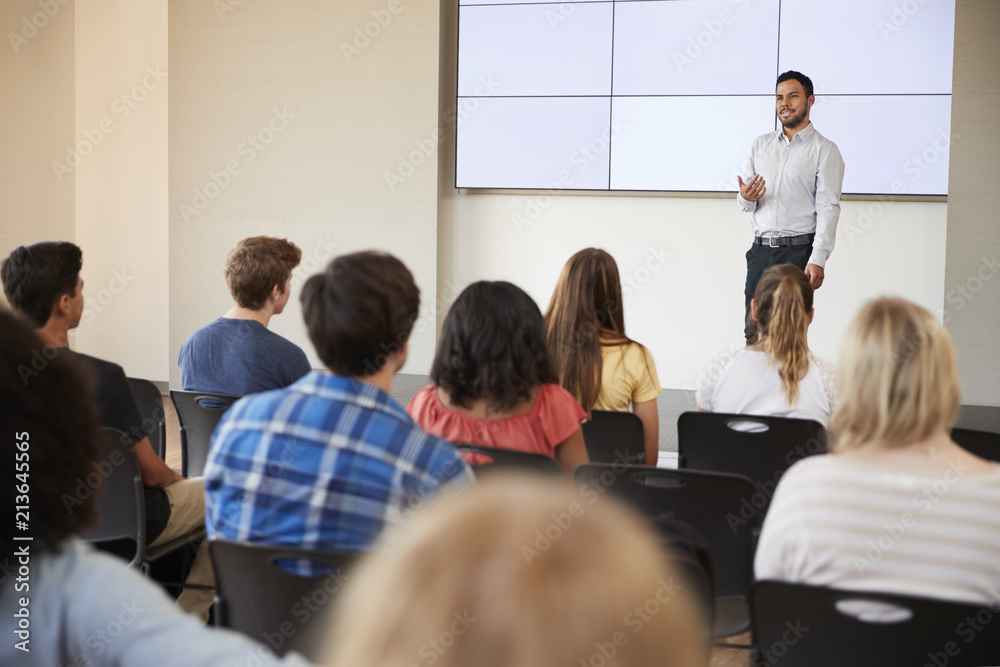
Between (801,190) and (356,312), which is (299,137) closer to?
(801,190)

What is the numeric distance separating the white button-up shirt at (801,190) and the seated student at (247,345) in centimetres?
294

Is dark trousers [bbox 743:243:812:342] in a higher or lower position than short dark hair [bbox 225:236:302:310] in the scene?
higher

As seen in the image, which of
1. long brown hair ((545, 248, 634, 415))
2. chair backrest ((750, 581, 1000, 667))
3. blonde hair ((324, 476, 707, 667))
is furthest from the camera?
long brown hair ((545, 248, 634, 415))

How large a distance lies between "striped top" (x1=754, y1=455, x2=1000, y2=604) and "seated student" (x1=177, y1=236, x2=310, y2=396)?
200 centimetres

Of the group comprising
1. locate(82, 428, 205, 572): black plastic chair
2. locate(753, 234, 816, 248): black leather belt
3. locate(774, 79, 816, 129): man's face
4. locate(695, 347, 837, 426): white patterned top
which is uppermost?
locate(774, 79, 816, 129): man's face

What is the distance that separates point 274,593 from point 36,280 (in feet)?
4.88

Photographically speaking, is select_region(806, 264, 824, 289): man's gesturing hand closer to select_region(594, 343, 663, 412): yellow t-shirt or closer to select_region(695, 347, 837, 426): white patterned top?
select_region(695, 347, 837, 426): white patterned top

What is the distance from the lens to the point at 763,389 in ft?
9.41

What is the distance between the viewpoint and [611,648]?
A: 50 centimetres

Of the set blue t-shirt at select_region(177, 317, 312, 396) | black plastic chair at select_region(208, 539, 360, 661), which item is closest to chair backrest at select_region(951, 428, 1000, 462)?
black plastic chair at select_region(208, 539, 360, 661)

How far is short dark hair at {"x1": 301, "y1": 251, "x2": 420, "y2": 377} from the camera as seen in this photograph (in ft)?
5.57

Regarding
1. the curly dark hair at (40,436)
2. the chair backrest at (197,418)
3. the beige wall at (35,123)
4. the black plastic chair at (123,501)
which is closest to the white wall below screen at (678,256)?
the beige wall at (35,123)

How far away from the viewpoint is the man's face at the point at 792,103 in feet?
16.6

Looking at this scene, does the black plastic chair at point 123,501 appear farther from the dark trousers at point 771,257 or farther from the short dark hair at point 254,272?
the dark trousers at point 771,257
